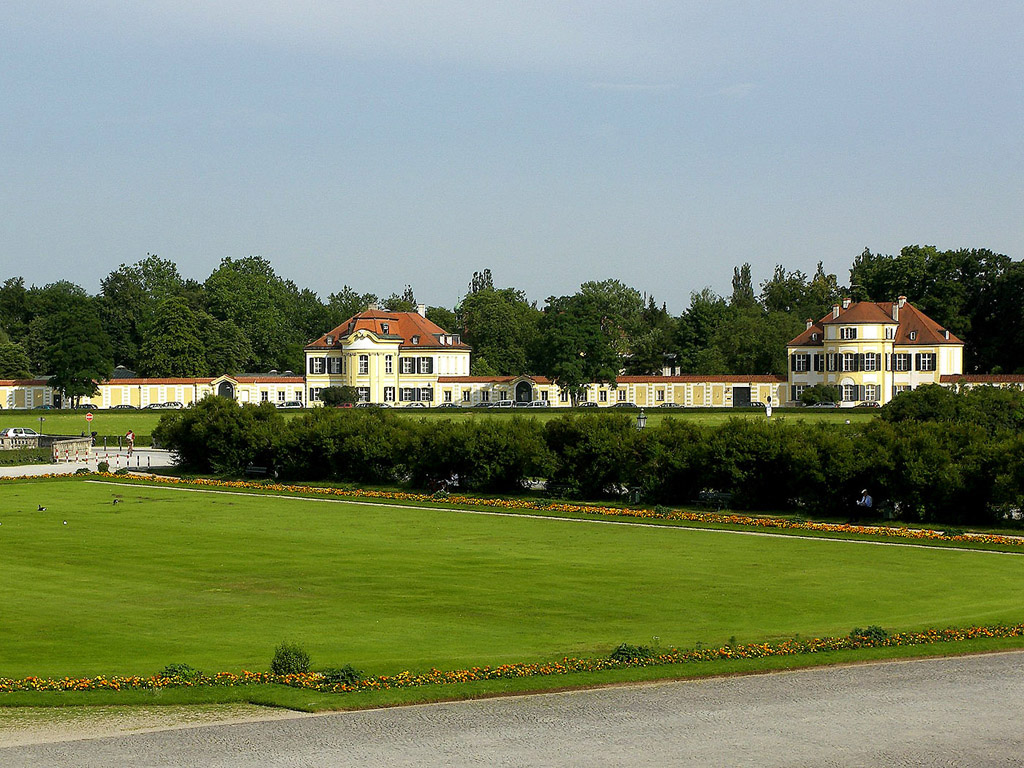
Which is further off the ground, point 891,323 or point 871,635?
point 891,323

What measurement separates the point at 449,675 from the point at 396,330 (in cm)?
10773

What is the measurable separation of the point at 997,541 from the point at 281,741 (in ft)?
86.8

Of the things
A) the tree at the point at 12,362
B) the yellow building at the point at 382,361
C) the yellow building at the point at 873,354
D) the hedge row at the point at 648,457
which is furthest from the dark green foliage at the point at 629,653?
the tree at the point at 12,362

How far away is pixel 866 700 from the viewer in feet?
53.3

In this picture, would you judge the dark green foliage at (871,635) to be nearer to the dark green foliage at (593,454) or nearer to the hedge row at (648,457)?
the hedge row at (648,457)

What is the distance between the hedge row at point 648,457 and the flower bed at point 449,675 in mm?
21513

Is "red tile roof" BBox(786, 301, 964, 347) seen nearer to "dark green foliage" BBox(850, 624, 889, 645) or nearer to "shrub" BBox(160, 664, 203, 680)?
"dark green foliage" BBox(850, 624, 889, 645)

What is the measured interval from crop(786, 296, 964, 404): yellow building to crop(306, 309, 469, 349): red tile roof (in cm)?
3625

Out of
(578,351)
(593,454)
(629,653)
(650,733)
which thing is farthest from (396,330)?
(650,733)

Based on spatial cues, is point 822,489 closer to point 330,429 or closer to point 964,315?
point 330,429

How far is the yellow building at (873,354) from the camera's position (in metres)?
111

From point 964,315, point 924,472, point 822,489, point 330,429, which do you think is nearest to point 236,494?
point 330,429

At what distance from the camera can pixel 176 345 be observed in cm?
12631

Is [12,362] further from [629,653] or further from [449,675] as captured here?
[629,653]
